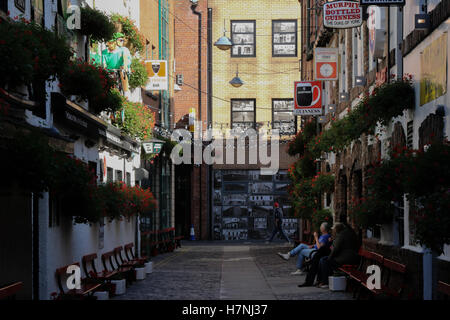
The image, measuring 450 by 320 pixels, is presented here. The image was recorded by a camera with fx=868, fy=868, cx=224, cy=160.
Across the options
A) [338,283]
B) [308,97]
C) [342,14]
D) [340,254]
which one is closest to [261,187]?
[308,97]

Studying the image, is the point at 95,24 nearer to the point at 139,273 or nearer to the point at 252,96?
the point at 139,273

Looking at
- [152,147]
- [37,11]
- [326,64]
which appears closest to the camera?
A: [37,11]

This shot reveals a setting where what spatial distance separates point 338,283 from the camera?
16.5m

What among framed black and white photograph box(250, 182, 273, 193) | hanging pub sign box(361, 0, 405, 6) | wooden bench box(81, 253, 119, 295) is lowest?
wooden bench box(81, 253, 119, 295)

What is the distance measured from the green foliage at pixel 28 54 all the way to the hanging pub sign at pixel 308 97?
52.0 ft

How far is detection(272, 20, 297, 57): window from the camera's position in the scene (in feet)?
140

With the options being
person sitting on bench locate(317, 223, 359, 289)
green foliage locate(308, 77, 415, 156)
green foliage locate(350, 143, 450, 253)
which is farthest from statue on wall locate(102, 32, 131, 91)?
green foliage locate(350, 143, 450, 253)

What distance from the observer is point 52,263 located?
568 inches

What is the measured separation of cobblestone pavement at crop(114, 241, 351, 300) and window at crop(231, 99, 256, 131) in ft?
39.0

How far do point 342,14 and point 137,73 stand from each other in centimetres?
832

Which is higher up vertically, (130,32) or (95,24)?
(130,32)

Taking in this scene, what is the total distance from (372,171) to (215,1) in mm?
31599

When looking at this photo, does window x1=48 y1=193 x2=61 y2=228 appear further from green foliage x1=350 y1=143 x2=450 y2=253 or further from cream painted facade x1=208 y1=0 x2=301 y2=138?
cream painted facade x1=208 y1=0 x2=301 y2=138
